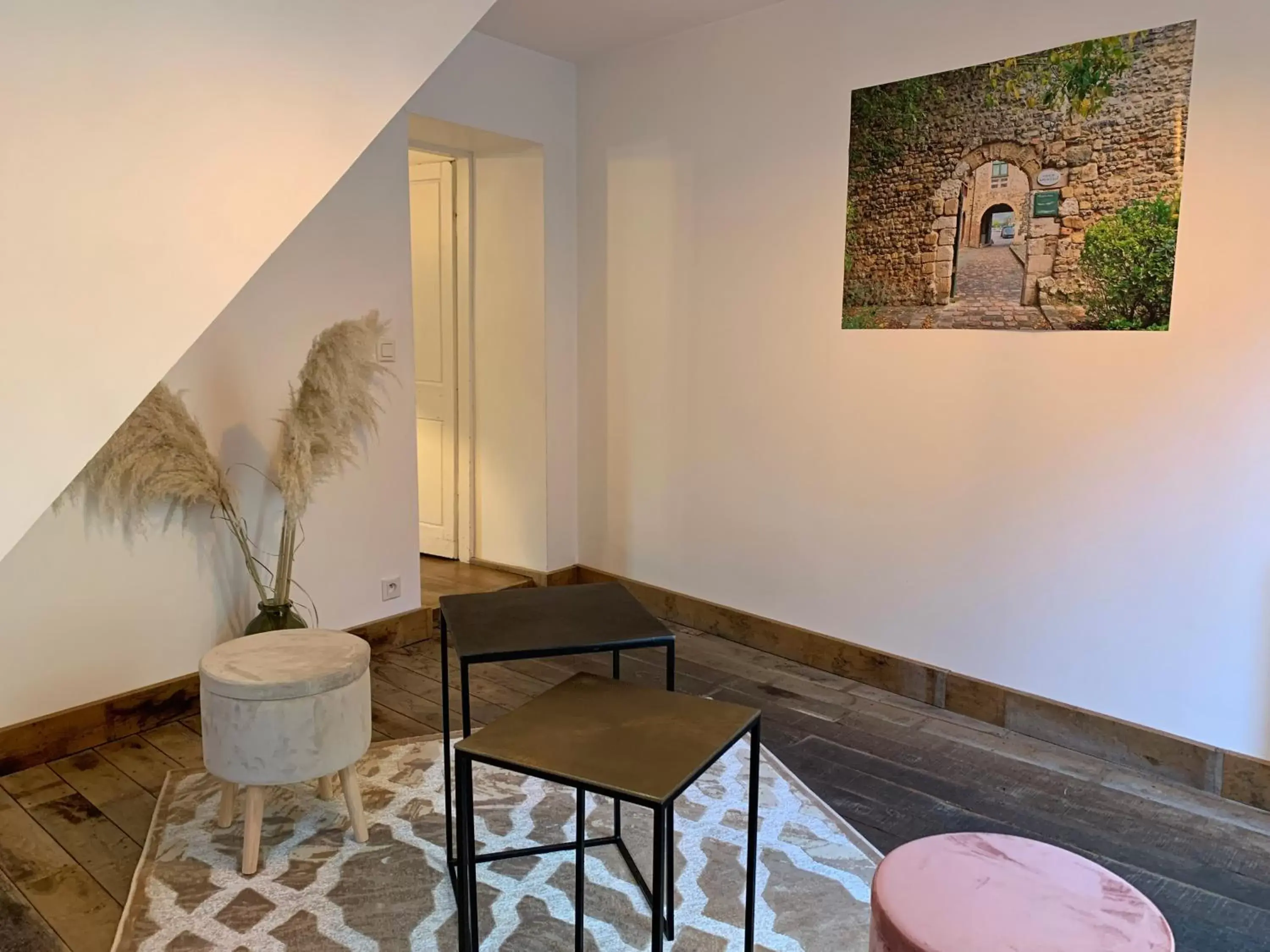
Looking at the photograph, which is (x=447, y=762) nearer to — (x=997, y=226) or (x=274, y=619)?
(x=274, y=619)

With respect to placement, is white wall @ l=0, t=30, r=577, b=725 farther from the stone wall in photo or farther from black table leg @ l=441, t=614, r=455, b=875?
the stone wall in photo

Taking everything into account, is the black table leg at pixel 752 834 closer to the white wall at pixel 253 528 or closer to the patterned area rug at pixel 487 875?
the patterned area rug at pixel 487 875

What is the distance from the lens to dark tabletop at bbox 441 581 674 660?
5.82 feet

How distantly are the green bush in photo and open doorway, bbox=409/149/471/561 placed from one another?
9.31ft

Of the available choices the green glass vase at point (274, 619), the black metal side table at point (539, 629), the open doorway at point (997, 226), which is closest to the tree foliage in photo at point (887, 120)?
the open doorway at point (997, 226)

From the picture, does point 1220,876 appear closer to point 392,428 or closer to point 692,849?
point 692,849

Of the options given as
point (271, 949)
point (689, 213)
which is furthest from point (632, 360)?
point (271, 949)

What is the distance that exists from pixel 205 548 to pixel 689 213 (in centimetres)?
230

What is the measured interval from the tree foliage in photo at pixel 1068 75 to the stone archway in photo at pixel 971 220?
0.48 feet

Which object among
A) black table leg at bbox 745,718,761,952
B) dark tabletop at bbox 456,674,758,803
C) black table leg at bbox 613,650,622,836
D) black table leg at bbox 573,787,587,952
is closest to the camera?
dark tabletop at bbox 456,674,758,803

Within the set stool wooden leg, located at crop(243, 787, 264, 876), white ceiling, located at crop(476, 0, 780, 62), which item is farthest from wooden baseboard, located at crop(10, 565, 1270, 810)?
white ceiling, located at crop(476, 0, 780, 62)

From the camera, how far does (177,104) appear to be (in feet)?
4.38

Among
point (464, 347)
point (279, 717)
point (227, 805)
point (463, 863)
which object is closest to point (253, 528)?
point (227, 805)

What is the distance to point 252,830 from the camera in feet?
7.04
